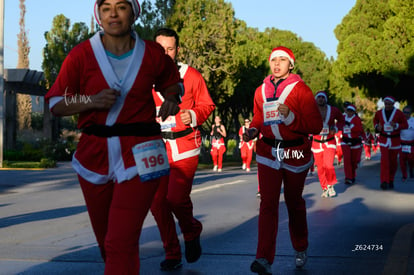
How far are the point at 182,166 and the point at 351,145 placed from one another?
496 inches

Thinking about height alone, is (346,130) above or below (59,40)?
below

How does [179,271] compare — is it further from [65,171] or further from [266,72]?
[266,72]

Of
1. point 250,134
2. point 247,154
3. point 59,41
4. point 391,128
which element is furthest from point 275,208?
point 59,41

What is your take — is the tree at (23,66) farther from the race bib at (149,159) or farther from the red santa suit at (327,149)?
the race bib at (149,159)

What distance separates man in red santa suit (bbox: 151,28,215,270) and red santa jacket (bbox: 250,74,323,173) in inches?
22.3

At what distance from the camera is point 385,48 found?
37812 millimetres

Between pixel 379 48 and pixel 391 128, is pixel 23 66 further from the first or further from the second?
pixel 391 128

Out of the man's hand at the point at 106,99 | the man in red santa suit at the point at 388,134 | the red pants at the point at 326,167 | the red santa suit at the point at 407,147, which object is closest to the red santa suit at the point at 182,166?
the man's hand at the point at 106,99

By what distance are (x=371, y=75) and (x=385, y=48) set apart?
272 centimetres

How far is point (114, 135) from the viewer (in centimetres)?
437

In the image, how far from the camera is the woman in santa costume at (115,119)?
4.31m

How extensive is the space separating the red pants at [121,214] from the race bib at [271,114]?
8.54 feet

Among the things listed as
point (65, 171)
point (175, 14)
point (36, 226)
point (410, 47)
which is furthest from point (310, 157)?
point (410, 47)

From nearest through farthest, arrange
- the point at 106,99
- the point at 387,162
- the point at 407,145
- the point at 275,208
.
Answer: the point at 106,99
the point at 275,208
the point at 387,162
the point at 407,145
